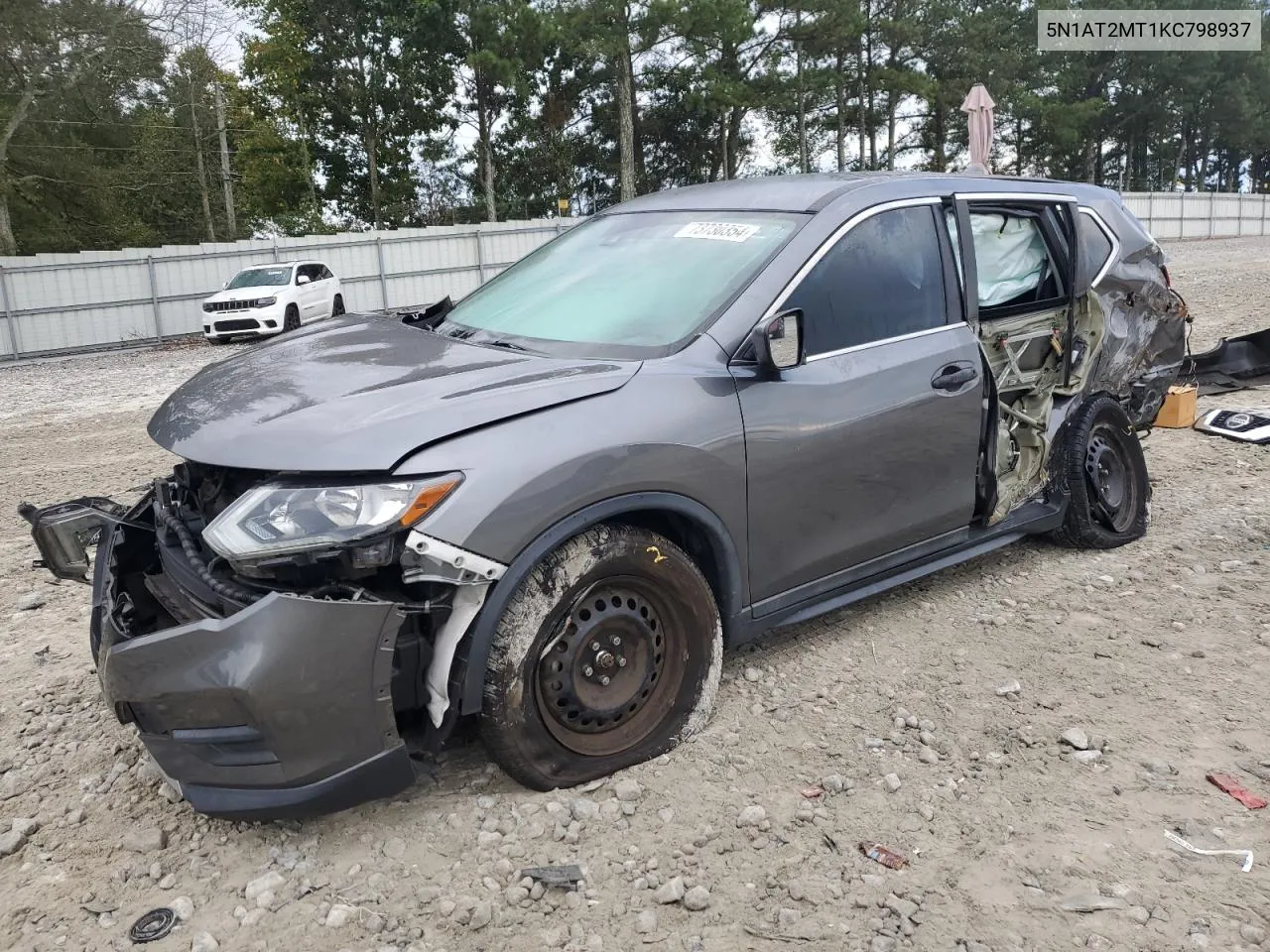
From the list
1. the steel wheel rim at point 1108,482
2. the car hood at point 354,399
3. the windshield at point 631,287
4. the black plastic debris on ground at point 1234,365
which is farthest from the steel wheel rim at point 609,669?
the black plastic debris on ground at point 1234,365

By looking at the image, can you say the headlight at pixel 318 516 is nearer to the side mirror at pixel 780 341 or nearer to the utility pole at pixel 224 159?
the side mirror at pixel 780 341

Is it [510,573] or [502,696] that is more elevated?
[510,573]

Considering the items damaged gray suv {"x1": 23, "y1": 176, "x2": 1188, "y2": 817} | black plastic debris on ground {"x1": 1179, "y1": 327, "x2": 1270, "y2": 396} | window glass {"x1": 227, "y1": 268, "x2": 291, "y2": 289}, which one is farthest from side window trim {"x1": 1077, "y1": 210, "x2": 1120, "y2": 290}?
window glass {"x1": 227, "y1": 268, "x2": 291, "y2": 289}

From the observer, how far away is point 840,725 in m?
3.32

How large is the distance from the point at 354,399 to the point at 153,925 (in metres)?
1.39

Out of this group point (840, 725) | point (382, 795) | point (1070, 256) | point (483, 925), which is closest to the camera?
point (483, 925)

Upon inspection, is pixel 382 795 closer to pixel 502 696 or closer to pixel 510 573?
pixel 502 696

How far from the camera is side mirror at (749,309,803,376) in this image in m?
3.08

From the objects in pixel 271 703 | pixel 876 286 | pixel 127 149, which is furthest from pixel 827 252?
pixel 127 149

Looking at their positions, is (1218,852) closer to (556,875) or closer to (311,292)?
(556,875)

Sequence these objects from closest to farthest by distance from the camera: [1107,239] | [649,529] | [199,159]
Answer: [649,529] < [1107,239] < [199,159]

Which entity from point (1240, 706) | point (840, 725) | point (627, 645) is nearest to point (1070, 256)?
point (1240, 706)

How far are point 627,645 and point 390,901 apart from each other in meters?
0.93

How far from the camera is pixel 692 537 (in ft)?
10.3
